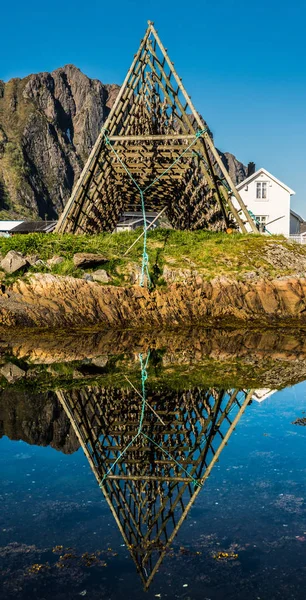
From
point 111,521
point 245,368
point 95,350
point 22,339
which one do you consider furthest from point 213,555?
point 22,339

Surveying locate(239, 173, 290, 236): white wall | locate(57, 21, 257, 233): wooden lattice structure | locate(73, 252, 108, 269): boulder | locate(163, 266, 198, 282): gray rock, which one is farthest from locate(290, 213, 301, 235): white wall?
locate(73, 252, 108, 269): boulder

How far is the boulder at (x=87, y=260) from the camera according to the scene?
19.3 metres

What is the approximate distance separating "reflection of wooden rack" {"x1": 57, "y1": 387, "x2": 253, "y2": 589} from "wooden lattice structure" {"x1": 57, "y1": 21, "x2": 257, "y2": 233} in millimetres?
12526

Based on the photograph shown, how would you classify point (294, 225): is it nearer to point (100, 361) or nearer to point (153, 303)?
point (153, 303)

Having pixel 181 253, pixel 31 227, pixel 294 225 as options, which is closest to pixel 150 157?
pixel 181 253

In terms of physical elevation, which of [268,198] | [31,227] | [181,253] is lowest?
[181,253]

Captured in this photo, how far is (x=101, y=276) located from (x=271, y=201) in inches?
1286

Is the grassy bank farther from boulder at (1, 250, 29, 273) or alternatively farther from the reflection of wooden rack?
the reflection of wooden rack

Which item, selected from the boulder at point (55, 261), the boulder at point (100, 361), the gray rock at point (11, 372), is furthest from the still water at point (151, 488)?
the boulder at point (55, 261)

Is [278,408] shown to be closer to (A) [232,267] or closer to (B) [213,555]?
(B) [213,555]

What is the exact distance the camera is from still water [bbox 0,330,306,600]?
5160mm

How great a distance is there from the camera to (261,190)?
48938 millimetres

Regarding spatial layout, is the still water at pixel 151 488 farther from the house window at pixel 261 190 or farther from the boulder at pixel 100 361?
the house window at pixel 261 190

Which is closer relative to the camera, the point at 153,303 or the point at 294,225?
the point at 153,303
